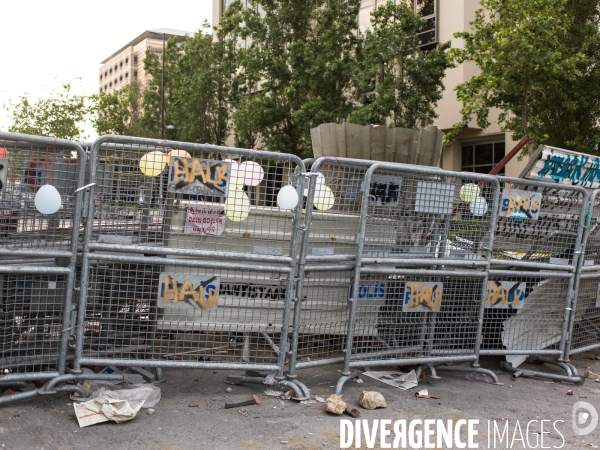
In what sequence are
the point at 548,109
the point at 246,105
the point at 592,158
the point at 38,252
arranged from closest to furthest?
1. the point at 38,252
2. the point at 592,158
3. the point at 548,109
4. the point at 246,105

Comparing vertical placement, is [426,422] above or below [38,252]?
below

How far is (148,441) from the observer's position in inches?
142

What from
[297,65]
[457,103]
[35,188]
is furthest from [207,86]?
[35,188]

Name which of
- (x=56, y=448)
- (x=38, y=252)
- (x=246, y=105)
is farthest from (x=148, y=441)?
(x=246, y=105)

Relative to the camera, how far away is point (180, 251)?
4.29m

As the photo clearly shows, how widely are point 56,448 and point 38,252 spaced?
4.47ft

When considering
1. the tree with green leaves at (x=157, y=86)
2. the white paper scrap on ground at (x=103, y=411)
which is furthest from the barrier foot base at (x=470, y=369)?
the tree with green leaves at (x=157, y=86)

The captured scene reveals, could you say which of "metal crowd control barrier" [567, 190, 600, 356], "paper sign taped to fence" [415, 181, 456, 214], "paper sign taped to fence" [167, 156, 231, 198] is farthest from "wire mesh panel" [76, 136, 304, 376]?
"metal crowd control barrier" [567, 190, 600, 356]

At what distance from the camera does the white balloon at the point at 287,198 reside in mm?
4434

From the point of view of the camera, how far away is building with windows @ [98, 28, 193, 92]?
103 m

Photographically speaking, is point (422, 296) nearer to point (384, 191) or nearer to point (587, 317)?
point (384, 191)

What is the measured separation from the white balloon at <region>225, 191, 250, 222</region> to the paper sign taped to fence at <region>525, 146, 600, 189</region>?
298 cm

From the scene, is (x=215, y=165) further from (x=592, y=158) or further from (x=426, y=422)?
(x=592, y=158)

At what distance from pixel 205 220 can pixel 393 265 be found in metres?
1.79
